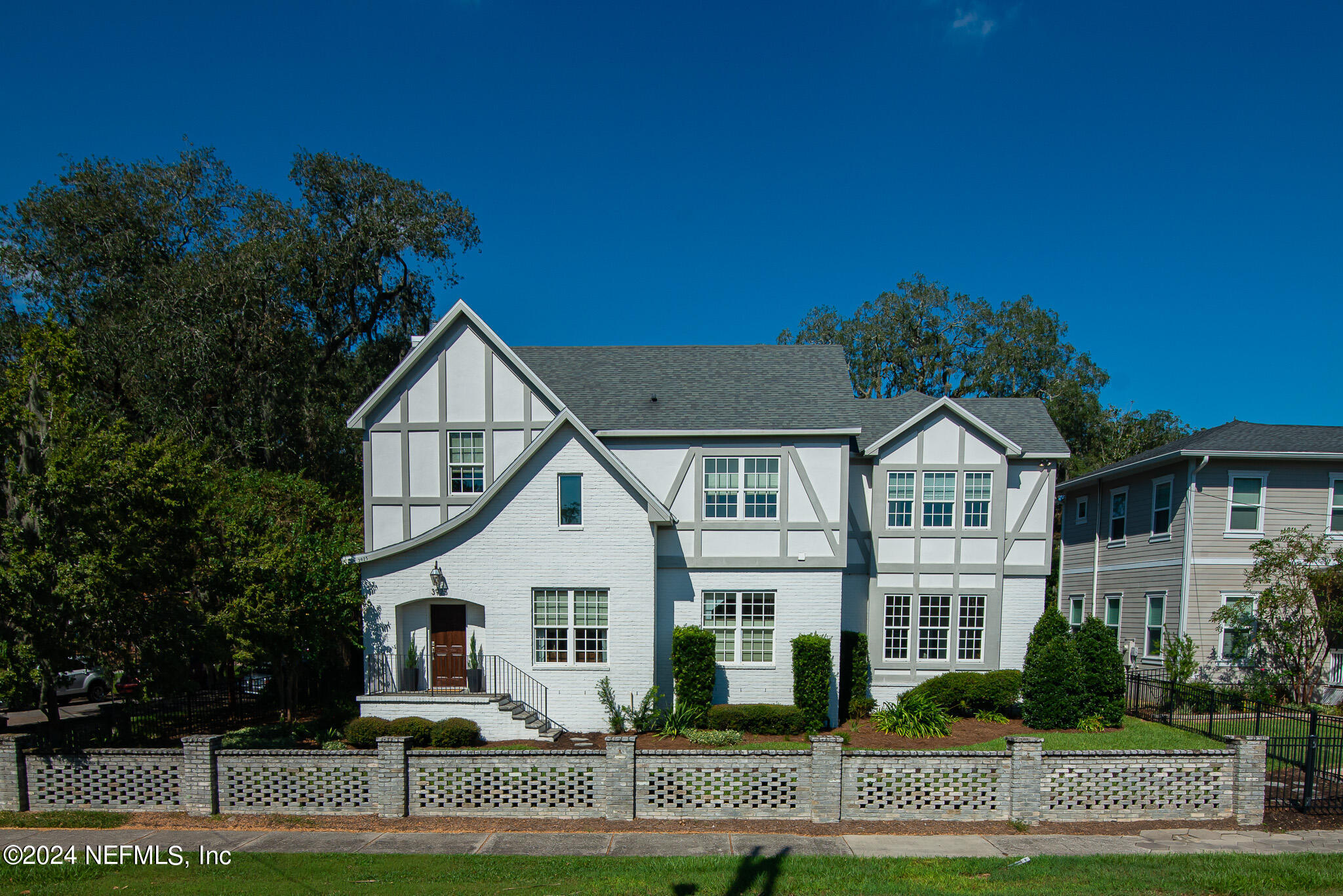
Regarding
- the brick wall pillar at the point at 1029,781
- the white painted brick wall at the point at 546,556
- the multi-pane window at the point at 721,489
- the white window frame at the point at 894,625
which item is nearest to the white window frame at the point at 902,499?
the white window frame at the point at 894,625

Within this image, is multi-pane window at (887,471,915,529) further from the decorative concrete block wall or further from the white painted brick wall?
the decorative concrete block wall

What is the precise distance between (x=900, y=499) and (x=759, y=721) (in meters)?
7.38

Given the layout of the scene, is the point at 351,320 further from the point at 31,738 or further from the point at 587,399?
the point at 31,738

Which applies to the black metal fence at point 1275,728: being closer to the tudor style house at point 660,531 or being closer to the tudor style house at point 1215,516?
the tudor style house at point 1215,516

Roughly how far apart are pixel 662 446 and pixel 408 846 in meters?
11.0

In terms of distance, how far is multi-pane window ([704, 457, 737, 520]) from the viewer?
1881 cm

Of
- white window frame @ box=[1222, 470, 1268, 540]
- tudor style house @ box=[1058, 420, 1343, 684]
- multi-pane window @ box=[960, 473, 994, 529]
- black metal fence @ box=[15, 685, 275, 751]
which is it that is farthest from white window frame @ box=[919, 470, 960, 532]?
black metal fence @ box=[15, 685, 275, 751]

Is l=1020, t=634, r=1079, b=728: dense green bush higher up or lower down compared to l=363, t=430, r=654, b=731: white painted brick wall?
lower down

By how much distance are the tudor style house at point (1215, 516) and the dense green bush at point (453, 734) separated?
1949 centimetres

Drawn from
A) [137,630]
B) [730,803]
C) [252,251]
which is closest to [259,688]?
[137,630]

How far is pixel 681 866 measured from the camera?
9.45 meters

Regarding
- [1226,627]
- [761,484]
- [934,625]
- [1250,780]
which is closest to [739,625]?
[761,484]

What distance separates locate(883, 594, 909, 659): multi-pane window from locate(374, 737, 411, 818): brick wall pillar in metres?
13.2

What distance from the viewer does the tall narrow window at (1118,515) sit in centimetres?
2405
